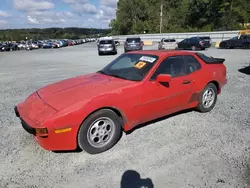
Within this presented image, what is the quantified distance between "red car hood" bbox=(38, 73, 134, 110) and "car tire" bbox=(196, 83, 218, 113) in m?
1.89

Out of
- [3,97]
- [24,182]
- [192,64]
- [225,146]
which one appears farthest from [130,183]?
[3,97]

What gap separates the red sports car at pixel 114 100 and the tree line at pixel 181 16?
4406 cm

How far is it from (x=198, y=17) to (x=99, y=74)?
61.0 m

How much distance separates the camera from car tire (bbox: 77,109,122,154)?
321cm

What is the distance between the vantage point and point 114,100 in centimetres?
338

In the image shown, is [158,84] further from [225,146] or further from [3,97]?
[3,97]

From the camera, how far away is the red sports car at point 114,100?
10.0 ft

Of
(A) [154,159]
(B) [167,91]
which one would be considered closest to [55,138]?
(A) [154,159]

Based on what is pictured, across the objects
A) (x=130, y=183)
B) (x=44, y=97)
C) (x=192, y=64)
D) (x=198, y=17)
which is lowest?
(x=130, y=183)

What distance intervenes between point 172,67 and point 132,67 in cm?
76

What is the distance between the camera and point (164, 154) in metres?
3.33

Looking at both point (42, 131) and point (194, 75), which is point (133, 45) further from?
point (42, 131)

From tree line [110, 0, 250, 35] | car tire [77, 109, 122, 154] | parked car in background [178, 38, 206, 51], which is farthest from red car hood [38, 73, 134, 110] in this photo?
tree line [110, 0, 250, 35]

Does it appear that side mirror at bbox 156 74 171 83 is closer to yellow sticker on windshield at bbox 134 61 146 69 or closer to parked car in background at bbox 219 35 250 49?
yellow sticker on windshield at bbox 134 61 146 69
